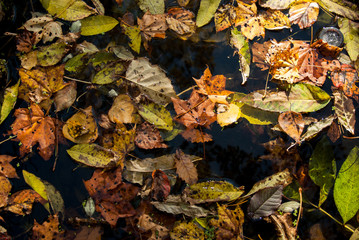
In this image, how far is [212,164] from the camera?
6.41ft

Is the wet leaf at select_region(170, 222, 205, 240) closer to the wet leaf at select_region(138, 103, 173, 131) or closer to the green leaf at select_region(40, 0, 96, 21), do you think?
the wet leaf at select_region(138, 103, 173, 131)

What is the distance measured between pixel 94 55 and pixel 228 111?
3.40 feet

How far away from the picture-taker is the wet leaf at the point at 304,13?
2090 mm

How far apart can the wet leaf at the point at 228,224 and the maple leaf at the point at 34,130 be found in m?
1.19

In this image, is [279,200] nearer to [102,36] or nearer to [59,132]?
[59,132]

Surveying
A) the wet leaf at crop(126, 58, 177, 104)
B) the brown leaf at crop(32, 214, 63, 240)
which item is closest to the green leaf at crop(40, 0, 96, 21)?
the wet leaf at crop(126, 58, 177, 104)

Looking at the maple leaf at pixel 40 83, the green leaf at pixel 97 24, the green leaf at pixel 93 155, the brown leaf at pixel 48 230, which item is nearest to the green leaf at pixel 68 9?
the green leaf at pixel 97 24

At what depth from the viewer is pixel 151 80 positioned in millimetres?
1954

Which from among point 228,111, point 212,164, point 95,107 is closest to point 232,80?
point 228,111

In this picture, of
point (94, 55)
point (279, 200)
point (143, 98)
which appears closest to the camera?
point (279, 200)

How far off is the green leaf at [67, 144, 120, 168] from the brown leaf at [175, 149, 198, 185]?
0.40m

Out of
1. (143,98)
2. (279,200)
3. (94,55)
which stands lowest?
(279,200)

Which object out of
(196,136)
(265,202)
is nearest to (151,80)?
(196,136)

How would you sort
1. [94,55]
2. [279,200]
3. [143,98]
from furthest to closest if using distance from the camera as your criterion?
[94,55], [143,98], [279,200]
